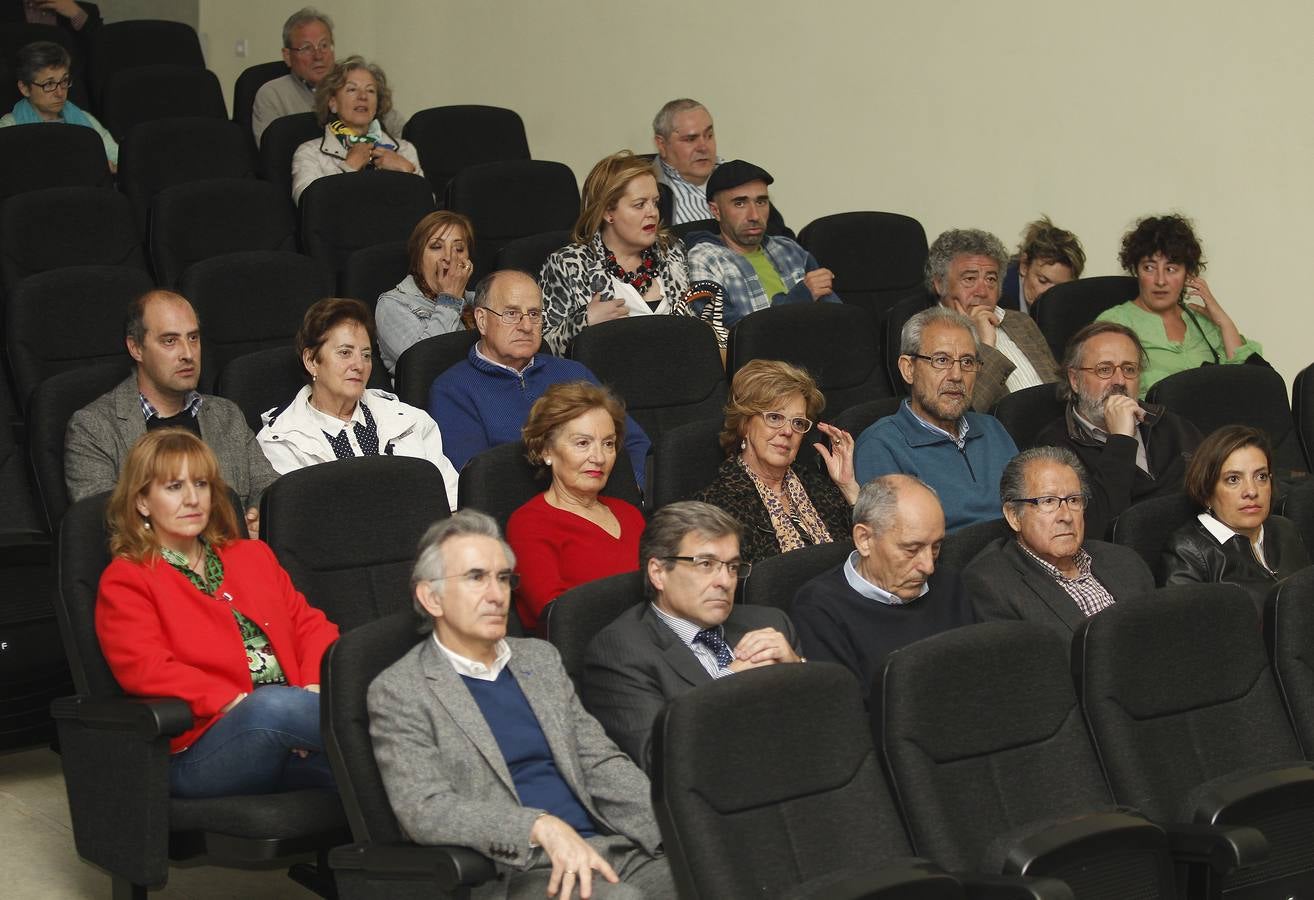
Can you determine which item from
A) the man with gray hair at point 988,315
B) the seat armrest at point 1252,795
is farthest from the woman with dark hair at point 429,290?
the seat armrest at point 1252,795

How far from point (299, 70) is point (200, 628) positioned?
4079mm

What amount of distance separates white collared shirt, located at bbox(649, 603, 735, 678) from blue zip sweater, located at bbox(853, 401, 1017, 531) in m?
1.10

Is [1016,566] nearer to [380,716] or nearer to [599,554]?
[599,554]

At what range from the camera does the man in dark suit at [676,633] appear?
281cm

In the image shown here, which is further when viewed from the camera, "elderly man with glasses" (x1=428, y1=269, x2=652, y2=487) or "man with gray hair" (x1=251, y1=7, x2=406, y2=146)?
"man with gray hair" (x1=251, y1=7, x2=406, y2=146)

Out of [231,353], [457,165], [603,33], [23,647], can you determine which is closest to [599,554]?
[23,647]

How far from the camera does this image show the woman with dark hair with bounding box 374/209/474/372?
4566 mm

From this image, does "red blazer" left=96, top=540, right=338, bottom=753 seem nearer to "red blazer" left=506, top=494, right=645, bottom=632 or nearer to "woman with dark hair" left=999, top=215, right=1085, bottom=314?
"red blazer" left=506, top=494, right=645, bottom=632

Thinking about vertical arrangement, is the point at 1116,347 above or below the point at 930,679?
above

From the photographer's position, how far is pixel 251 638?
3061 mm

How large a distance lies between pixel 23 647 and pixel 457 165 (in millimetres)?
3277

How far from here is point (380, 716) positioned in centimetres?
253

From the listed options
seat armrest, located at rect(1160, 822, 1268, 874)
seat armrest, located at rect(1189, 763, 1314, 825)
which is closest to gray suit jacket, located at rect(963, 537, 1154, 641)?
seat armrest, located at rect(1189, 763, 1314, 825)

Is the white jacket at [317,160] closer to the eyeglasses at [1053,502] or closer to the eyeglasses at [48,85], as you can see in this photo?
the eyeglasses at [48,85]
